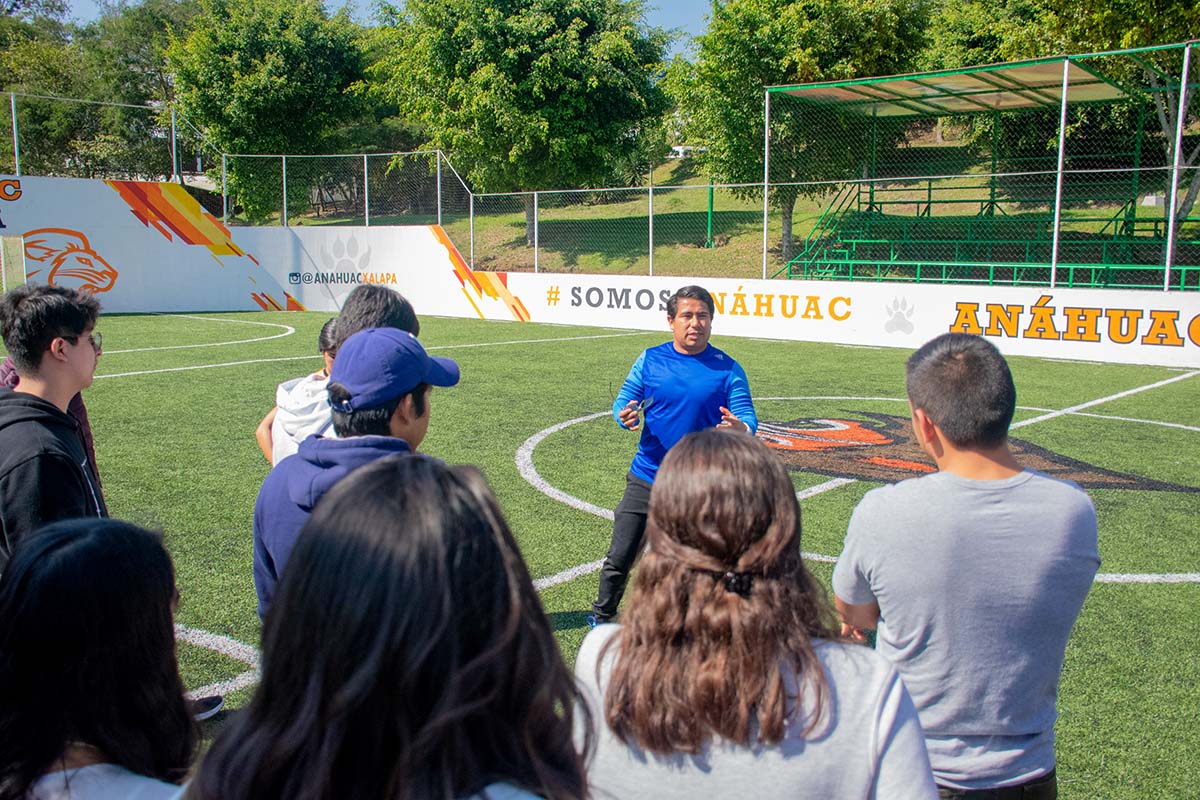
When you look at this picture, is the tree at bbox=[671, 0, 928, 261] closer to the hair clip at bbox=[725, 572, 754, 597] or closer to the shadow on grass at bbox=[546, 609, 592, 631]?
the shadow on grass at bbox=[546, 609, 592, 631]

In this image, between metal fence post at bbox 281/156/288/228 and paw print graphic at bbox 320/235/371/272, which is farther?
metal fence post at bbox 281/156/288/228

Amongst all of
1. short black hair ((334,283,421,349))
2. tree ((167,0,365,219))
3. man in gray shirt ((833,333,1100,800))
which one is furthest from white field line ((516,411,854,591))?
tree ((167,0,365,219))

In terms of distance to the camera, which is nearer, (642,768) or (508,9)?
(642,768)

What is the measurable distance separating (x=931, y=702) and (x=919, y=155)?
31.7 metres

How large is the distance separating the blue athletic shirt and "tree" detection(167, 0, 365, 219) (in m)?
32.7

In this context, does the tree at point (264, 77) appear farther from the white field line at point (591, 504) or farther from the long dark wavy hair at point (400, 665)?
the long dark wavy hair at point (400, 665)

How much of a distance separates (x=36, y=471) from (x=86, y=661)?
63.7 inches

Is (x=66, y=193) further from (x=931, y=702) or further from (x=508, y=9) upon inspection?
(x=931, y=702)

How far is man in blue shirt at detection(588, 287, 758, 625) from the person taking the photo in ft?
15.9

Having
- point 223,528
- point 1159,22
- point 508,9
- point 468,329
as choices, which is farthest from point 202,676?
point 508,9

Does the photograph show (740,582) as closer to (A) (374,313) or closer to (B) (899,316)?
(A) (374,313)

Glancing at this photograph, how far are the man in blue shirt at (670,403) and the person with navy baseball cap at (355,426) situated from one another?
210 centimetres

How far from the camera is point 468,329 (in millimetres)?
19891

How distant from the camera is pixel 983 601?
229 cm
